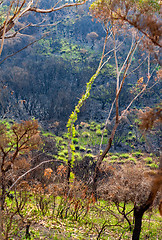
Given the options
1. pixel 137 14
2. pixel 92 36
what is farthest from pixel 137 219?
pixel 92 36

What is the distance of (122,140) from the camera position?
26.1 meters

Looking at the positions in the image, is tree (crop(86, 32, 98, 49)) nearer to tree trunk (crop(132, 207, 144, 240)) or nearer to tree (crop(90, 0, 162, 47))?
tree (crop(90, 0, 162, 47))

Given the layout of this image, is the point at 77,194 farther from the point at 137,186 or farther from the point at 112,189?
the point at 137,186

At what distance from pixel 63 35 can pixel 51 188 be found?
42955mm

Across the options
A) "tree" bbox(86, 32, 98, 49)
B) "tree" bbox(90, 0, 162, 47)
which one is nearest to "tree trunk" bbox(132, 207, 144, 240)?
"tree" bbox(90, 0, 162, 47)

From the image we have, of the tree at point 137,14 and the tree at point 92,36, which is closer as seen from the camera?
the tree at point 137,14

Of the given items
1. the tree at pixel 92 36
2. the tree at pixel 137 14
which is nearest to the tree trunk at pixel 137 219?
the tree at pixel 137 14

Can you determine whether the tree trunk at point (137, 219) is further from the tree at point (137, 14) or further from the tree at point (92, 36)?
the tree at point (92, 36)

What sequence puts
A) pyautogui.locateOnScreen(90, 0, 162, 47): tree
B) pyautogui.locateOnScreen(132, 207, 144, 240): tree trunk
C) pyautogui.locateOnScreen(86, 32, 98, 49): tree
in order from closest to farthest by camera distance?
1. pyautogui.locateOnScreen(90, 0, 162, 47): tree
2. pyautogui.locateOnScreen(132, 207, 144, 240): tree trunk
3. pyautogui.locateOnScreen(86, 32, 98, 49): tree

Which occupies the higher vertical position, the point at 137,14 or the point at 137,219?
the point at 137,14

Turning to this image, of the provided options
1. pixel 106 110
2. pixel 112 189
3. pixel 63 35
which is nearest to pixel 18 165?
pixel 112 189

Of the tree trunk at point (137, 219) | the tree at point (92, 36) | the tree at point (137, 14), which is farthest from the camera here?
the tree at point (92, 36)

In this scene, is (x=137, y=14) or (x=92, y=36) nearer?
(x=137, y=14)

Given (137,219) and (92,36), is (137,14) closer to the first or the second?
(137,219)
